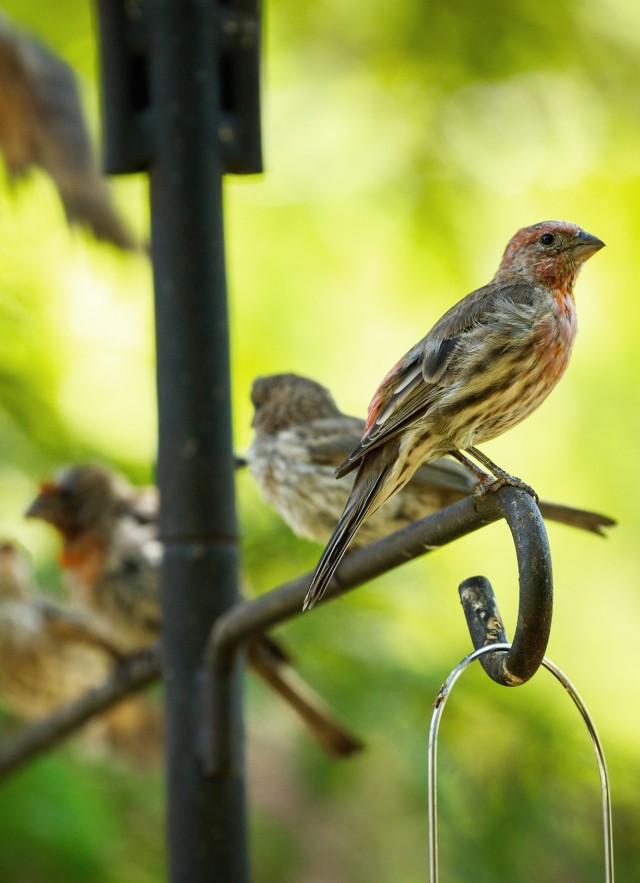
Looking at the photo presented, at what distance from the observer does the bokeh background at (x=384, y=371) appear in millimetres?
3895

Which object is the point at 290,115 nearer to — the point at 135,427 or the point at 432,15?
the point at 432,15

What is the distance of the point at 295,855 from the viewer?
4.97m

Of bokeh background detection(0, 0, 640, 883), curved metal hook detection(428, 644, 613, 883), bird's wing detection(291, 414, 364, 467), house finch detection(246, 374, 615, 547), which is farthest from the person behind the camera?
bokeh background detection(0, 0, 640, 883)

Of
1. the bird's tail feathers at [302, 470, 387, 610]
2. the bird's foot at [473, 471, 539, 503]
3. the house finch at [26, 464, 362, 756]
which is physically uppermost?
the bird's foot at [473, 471, 539, 503]

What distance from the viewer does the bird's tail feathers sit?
204 centimetres

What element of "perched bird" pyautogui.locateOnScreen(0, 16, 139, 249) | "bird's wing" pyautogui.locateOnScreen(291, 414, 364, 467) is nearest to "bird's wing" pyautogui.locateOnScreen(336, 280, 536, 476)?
"bird's wing" pyautogui.locateOnScreen(291, 414, 364, 467)

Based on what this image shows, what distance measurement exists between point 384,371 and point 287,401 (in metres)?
1.29

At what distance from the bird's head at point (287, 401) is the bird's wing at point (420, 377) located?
4.05 feet

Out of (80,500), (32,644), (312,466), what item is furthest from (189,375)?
(32,644)

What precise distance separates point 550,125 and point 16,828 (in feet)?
10.00

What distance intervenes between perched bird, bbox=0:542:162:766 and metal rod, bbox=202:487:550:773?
2.68 metres

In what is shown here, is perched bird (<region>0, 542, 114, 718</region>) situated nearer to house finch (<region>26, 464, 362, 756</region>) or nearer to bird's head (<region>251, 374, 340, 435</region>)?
house finch (<region>26, 464, 362, 756</region>)

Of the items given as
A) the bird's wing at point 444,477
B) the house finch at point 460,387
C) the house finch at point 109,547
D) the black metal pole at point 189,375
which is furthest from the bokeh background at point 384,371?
the house finch at point 460,387

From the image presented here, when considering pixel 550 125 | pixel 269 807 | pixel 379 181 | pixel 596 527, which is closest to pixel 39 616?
pixel 269 807
